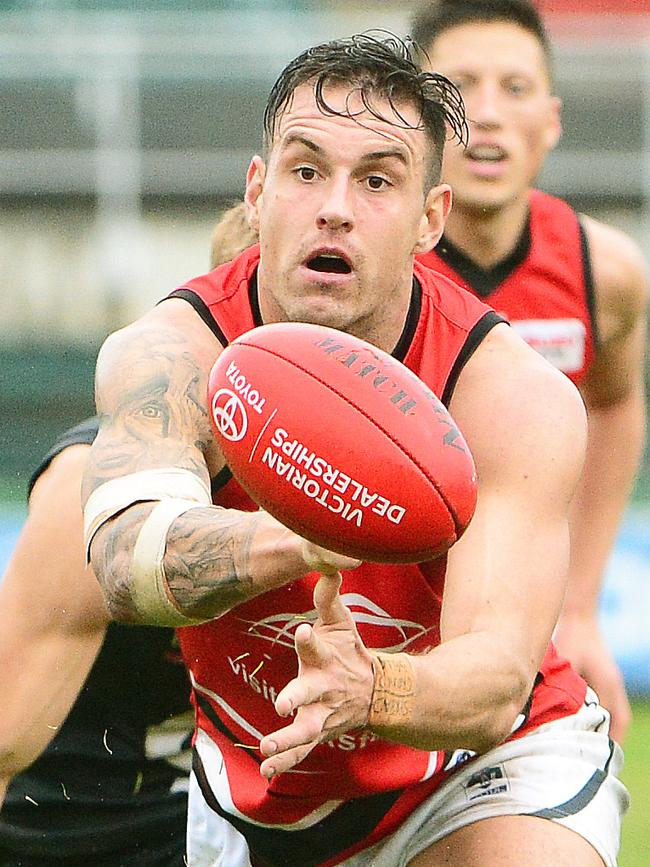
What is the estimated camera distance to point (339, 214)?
127 inches

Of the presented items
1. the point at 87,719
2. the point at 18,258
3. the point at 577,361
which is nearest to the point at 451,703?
the point at 87,719

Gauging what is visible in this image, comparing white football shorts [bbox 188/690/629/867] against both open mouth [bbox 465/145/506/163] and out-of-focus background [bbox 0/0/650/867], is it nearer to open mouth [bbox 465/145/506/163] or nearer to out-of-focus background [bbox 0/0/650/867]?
open mouth [bbox 465/145/506/163]

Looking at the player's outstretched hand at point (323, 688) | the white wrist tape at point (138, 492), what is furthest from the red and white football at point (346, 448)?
the white wrist tape at point (138, 492)

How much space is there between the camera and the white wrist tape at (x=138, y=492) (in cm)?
285

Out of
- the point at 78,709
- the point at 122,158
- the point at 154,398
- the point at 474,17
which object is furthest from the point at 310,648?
the point at 122,158

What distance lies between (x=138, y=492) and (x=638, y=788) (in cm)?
538

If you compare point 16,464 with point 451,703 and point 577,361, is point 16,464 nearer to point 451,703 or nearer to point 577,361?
point 577,361

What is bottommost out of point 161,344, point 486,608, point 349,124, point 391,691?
point 486,608

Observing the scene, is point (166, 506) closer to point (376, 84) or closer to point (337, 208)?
point (337, 208)

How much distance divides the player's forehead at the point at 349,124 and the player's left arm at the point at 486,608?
451mm

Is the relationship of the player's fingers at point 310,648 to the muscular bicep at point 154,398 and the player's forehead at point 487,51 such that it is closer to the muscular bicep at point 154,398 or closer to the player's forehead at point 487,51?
the muscular bicep at point 154,398

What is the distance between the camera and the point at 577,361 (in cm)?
561

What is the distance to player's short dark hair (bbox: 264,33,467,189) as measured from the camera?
341 centimetres

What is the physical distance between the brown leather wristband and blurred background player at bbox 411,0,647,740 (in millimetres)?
2765
